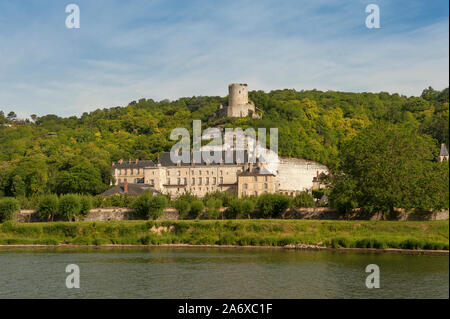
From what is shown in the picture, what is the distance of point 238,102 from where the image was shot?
367 ft

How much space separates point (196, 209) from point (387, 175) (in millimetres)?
20237

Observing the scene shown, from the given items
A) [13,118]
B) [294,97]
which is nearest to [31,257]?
[294,97]

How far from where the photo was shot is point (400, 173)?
44.4 meters

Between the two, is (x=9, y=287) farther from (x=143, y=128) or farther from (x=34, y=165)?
(x=143, y=128)

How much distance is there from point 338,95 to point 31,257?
4031 inches

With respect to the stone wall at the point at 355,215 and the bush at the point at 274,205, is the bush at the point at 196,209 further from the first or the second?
the stone wall at the point at 355,215

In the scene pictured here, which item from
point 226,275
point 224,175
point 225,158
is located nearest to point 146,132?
point 225,158

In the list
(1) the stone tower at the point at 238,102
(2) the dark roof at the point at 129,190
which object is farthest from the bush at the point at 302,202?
(1) the stone tower at the point at 238,102

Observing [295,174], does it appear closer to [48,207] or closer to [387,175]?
[48,207]

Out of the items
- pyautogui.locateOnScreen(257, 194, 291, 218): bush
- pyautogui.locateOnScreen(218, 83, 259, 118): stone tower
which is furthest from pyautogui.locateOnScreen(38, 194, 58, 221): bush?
pyautogui.locateOnScreen(218, 83, 259, 118): stone tower

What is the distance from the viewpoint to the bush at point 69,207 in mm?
58425

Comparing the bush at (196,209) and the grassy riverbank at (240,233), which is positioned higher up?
the bush at (196,209)

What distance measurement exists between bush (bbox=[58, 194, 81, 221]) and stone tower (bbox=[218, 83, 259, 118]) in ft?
185

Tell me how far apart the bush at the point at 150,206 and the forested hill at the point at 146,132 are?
18.1 m
